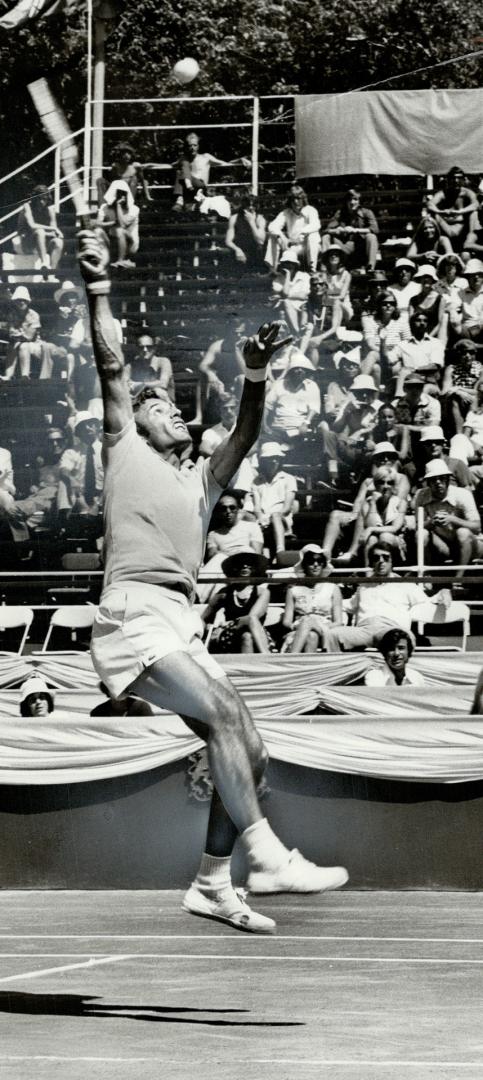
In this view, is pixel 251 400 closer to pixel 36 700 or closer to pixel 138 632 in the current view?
pixel 138 632

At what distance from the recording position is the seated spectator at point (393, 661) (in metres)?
12.1

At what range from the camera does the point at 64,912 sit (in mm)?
9875

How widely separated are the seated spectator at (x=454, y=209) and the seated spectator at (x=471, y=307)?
108 cm

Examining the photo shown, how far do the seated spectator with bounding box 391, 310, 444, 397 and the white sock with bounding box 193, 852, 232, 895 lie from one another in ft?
35.2

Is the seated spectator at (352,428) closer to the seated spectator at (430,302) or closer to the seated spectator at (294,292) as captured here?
the seated spectator at (430,302)

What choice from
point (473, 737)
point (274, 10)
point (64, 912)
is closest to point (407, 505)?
point (473, 737)

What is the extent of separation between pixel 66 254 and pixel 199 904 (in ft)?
57.5

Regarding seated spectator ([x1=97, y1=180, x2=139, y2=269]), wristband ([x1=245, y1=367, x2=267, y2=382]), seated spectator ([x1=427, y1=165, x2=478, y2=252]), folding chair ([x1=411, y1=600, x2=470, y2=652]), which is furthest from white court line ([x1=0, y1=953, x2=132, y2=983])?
seated spectator ([x1=97, y1=180, x2=139, y2=269])

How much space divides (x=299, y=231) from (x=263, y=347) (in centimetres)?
1408

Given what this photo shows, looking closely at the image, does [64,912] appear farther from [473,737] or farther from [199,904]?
[199,904]

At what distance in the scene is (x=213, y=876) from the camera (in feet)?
20.8

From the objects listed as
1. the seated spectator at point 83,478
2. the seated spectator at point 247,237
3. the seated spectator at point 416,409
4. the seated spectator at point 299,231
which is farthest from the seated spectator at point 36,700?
the seated spectator at point 247,237

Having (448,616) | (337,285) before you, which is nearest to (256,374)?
(448,616)

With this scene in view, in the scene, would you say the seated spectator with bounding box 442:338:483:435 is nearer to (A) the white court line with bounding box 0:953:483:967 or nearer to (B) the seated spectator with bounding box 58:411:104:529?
(B) the seated spectator with bounding box 58:411:104:529
